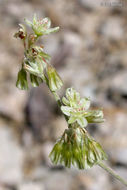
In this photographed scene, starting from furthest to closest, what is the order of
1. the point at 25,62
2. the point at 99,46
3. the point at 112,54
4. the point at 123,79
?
the point at 99,46 < the point at 112,54 < the point at 123,79 < the point at 25,62

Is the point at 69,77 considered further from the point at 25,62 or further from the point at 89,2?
the point at 25,62

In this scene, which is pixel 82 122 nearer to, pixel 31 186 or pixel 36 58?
pixel 36 58

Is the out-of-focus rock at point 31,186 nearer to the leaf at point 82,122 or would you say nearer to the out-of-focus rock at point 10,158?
the out-of-focus rock at point 10,158

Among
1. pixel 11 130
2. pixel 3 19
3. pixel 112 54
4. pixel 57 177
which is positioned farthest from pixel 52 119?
pixel 3 19

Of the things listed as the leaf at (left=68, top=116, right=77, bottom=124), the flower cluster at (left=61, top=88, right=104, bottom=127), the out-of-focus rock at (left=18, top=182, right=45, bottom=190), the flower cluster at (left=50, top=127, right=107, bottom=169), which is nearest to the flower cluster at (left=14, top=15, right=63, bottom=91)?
the flower cluster at (left=61, top=88, right=104, bottom=127)

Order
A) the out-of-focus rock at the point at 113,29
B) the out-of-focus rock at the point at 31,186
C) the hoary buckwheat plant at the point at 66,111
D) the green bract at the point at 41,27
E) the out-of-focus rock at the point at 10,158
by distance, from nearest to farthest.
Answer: the hoary buckwheat plant at the point at 66,111 → the green bract at the point at 41,27 → the out-of-focus rock at the point at 31,186 → the out-of-focus rock at the point at 10,158 → the out-of-focus rock at the point at 113,29

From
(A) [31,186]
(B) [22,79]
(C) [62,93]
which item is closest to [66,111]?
(B) [22,79]

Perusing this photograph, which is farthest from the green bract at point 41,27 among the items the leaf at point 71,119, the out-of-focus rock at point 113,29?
the out-of-focus rock at point 113,29
